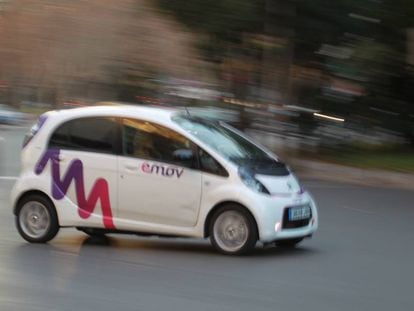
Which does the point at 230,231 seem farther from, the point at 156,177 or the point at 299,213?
the point at 156,177

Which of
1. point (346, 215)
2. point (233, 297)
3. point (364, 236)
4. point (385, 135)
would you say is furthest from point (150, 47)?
point (233, 297)

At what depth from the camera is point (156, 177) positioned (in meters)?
8.84

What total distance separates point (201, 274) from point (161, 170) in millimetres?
1558

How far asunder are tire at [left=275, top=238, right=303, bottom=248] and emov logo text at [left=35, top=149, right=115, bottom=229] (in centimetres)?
199

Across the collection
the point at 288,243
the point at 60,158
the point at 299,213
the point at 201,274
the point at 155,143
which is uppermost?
the point at 155,143

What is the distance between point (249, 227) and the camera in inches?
334

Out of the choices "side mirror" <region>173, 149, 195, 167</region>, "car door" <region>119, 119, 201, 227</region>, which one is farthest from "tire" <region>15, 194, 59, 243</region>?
"side mirror" <region>173, 149, 195, 167</region>

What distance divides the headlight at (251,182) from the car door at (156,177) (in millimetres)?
507

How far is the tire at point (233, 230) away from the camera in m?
8.50

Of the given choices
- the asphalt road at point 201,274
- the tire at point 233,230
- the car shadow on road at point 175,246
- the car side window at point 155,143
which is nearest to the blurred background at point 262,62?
the asphalt road at point 201,274

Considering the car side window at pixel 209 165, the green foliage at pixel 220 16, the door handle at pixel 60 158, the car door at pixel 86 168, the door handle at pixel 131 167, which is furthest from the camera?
the green foliage at pixel 220 16

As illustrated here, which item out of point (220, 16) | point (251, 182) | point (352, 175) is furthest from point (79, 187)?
point (352, 175)

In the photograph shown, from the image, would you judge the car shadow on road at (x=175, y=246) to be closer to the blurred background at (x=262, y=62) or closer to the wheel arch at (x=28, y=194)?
the wheel arch at (x=28, y=194)

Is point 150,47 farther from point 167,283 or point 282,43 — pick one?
point 167,283
